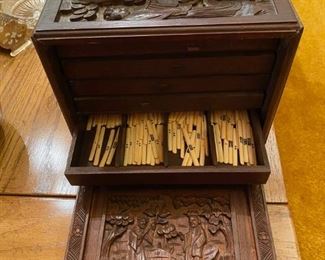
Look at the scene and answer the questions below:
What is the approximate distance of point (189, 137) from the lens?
0.71 metres

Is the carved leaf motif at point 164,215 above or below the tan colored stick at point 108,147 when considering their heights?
below

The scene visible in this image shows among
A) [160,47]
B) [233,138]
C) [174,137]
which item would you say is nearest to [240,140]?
[233,138]

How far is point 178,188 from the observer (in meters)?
0.70

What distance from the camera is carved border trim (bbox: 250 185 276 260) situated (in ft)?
2.00

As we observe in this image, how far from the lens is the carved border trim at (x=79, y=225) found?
0.62 meters

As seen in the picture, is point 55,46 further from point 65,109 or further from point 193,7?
point 193,7

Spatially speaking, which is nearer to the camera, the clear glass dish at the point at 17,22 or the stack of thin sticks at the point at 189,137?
the stack of thin sticks at the point at 189,137

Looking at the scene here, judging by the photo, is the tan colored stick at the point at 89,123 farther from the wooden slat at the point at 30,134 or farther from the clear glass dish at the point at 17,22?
the clear glass dish at the point at 17,22

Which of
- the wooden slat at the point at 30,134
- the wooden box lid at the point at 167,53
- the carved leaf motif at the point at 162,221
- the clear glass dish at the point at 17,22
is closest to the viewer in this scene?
the wooden box lid at the point at 167,53

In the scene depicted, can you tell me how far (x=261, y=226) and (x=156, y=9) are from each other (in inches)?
15.3

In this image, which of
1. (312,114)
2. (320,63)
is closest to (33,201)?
(312,114)

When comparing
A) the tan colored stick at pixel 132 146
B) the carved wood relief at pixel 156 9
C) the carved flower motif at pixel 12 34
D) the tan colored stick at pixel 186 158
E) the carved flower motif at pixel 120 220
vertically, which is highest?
the carved flower motif at pixel 12 34

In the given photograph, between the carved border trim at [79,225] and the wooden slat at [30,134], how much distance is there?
0.21 ft

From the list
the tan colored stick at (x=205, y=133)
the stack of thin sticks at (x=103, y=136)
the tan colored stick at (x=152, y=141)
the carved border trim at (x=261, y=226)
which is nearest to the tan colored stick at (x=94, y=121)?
the stack of thin sticks at (x=103, y=136)
